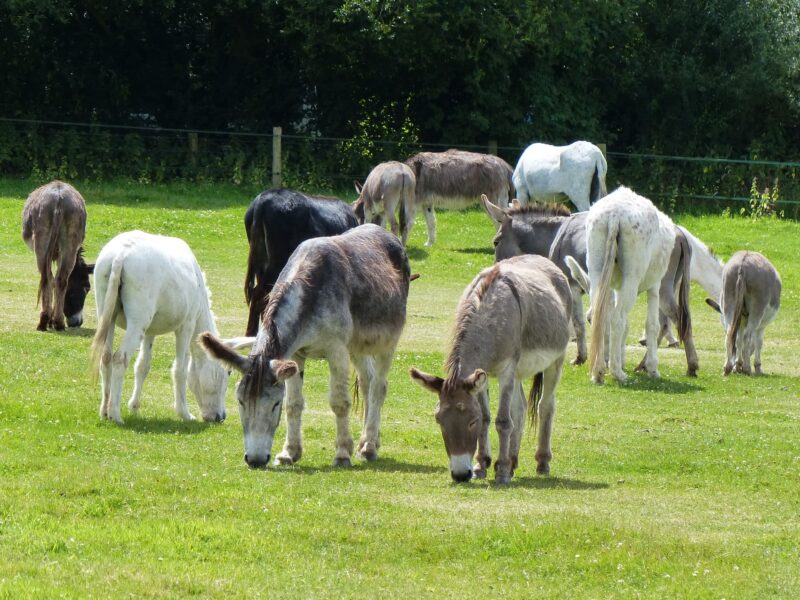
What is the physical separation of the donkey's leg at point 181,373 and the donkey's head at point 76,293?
17.9ft

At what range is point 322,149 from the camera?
31.3 metres

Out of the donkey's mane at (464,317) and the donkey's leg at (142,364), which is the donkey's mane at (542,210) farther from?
the donkey's mane at (464,317)

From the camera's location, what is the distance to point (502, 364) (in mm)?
8930

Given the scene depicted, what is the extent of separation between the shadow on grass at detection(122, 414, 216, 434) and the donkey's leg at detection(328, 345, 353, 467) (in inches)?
61.1

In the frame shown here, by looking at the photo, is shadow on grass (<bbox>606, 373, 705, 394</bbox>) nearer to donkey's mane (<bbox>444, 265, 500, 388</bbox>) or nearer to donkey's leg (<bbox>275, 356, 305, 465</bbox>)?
donkey's mane (<bbox>444, 265, 500, 388</bbox>)

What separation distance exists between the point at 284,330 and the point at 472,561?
8.32 ft

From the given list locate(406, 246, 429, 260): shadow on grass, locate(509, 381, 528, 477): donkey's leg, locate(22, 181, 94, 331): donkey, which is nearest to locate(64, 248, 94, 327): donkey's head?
locate(22, 181, 94, 331): donkey

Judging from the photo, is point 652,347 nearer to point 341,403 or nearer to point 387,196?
point 341,403

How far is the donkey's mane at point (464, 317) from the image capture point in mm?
8617

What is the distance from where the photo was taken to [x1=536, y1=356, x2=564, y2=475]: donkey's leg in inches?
374

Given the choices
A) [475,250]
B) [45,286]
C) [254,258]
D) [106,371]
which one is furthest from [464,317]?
[475,250]

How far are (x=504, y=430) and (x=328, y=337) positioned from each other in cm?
139

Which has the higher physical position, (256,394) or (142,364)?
(256,394)

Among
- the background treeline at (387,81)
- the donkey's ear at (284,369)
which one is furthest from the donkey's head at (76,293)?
the background treeline at (387,81)
